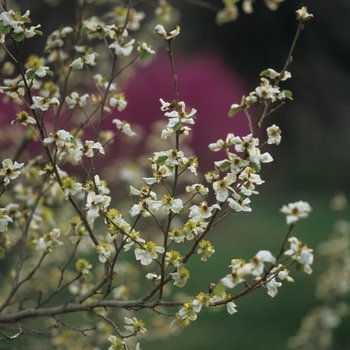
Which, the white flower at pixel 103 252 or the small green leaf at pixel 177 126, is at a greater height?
the small green leaf at pixel 177 126

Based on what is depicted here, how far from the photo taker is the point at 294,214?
41.8 inches

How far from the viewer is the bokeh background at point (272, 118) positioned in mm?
4328

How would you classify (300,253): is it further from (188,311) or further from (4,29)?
(4,29)

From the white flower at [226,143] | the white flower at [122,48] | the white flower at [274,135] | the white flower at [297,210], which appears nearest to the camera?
the white flower at [297,210]

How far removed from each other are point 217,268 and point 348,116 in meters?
4.35

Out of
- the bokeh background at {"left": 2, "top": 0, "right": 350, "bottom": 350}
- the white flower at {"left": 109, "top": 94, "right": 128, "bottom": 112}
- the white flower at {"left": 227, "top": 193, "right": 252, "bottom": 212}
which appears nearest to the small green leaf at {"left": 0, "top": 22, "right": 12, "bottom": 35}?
the white flower at {"left": 109, "top": 94, "right": 128, "bottom": 112}

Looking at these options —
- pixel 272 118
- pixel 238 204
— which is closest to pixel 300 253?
pixel 238 204

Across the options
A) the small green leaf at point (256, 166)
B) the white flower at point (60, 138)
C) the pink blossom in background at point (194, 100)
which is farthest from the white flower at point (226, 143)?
the pink blossom in background at point (194, 100)

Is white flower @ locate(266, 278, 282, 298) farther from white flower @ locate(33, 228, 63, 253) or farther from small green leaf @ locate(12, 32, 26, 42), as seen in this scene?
small green leaf @ locate(12, 32, 26, 42)

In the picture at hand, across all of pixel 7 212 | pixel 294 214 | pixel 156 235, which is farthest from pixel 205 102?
pixel 294 214

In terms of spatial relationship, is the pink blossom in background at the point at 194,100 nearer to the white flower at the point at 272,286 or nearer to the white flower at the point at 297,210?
the white flower at the point at 272,286

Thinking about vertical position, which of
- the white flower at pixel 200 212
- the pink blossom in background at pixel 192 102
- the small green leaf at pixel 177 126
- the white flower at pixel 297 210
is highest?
the small green leaf at pixel 177 126

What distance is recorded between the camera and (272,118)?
30.8 ft

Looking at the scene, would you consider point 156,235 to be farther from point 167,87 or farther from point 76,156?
point 167,87
